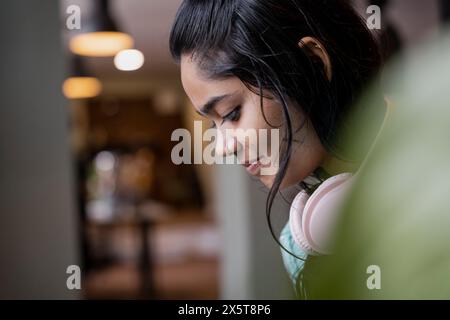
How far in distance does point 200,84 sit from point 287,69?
0.12 metres

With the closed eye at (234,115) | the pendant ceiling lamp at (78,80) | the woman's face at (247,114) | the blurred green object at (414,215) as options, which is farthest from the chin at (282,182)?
the pendant ceiling lamp at (78,80)

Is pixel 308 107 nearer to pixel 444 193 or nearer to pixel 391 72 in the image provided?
pixel 391 72

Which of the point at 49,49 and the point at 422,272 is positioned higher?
the point at 49,49

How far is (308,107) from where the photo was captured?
0.75 meters

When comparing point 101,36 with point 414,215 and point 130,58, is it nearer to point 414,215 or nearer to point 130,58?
point 130,58

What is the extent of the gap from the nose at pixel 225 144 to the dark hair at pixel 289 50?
79 mm

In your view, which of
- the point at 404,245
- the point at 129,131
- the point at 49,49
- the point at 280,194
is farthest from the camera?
the point at 129,131

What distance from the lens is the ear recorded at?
0.72 meters

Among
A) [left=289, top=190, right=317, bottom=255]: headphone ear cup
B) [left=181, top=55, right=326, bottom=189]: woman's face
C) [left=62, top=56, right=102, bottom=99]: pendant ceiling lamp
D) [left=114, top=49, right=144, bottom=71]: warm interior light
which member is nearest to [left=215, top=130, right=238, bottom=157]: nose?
[left=181, top=55, right=326, bottom=189]: woman's face

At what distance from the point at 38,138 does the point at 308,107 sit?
0.83 metres

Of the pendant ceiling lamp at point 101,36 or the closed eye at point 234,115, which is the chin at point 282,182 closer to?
the closed eye at point 234,115

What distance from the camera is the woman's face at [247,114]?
2.50 feet
